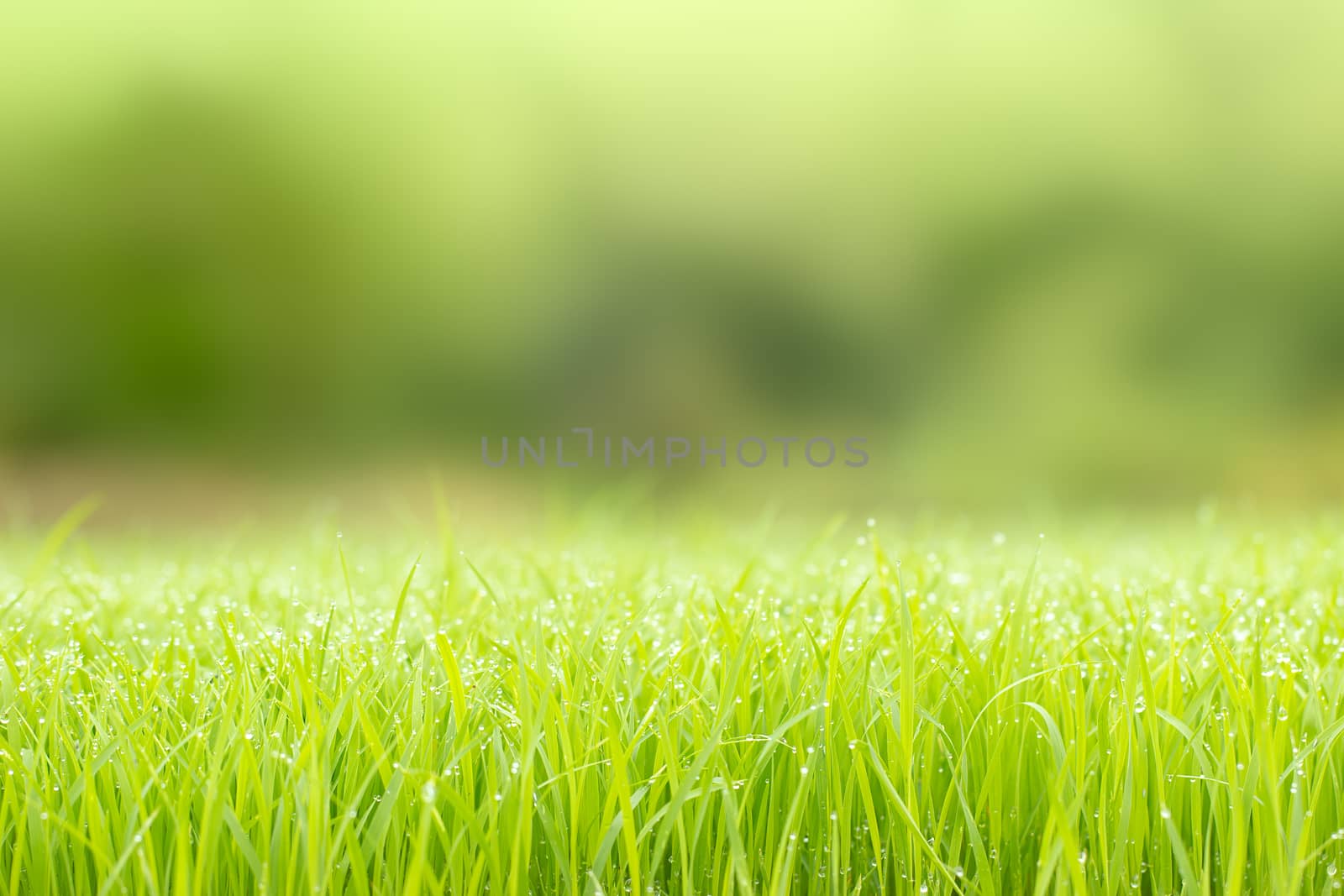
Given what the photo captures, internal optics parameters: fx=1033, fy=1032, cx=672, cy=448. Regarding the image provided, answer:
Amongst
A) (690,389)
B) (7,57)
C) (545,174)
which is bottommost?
(690,389)

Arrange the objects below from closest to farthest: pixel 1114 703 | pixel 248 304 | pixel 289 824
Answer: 1. pixel 289 824
2. pixel 1114 703
3. pixel 248 304

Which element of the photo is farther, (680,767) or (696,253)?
(696,253)

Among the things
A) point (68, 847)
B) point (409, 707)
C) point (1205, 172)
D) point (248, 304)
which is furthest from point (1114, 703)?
point (1205, 172)

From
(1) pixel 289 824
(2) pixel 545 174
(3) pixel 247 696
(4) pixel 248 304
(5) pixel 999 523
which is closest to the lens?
(1) pixel 289 824

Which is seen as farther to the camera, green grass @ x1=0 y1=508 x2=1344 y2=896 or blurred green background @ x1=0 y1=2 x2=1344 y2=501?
blurred green background @ x1=0 y1=2 x2=1344 y2=501

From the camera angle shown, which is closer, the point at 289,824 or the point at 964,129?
the point at 289,824

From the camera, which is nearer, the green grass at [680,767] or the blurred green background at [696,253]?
the green grass at [680,767]

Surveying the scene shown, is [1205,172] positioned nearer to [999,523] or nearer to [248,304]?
[999,523]

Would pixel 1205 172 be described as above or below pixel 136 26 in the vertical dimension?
below
